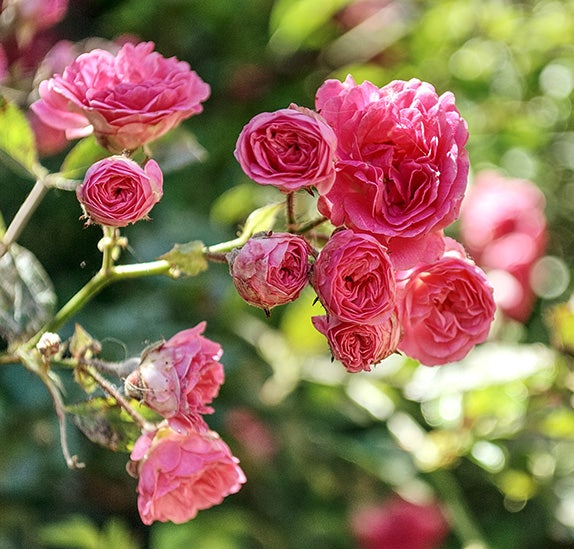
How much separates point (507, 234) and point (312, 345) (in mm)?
339

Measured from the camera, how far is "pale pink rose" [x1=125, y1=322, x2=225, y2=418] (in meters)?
0.68

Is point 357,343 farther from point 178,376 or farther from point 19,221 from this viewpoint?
point 19,221

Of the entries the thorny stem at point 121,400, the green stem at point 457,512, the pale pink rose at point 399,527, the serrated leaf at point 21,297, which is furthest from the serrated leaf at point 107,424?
the pale pink rose at point 399,527

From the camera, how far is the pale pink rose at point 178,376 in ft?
2.23

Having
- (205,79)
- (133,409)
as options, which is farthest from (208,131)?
(133,409)

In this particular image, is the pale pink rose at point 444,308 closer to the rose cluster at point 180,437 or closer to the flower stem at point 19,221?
the rose cluster at point 180,437

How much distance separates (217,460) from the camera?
2.34 ft

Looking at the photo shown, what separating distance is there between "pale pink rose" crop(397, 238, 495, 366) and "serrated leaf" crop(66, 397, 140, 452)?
0.75 ft

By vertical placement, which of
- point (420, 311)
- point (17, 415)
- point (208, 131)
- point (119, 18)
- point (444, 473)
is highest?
point (420, 311)

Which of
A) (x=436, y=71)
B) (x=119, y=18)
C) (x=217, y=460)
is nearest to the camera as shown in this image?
(x=217, y=460)

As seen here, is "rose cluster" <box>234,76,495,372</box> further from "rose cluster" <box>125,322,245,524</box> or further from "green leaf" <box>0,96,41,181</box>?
"green leaf" <box>0,96,41,181</box>

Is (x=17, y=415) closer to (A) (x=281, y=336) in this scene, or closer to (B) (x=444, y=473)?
(A) (x=281, y=336)

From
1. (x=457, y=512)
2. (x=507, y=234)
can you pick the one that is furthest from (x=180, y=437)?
(x=507, y=234)

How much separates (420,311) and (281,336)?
73 centimetres
